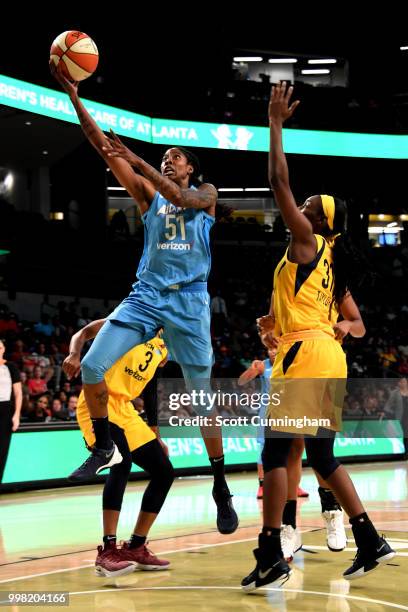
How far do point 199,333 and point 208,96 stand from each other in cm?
2077

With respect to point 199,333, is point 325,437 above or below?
below

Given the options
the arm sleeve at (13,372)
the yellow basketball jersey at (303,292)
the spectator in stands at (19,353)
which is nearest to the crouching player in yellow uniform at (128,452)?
the yellow basketball jersey at (303,292)

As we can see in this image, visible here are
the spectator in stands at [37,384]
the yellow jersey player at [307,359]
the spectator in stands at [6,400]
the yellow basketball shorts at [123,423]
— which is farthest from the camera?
the spectator in stands at [37,384]

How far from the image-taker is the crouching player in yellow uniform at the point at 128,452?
239 inches

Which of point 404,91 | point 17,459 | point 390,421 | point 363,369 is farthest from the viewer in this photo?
point 404,91

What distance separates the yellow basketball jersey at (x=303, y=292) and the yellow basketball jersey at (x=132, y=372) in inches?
49.3

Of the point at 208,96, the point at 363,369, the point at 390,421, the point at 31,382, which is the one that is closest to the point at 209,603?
the point at 31,382

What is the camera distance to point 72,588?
554 centimetres

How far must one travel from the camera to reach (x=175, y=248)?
228 inches

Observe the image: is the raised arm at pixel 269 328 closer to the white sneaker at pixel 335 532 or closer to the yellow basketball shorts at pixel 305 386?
the yellow basketball shorts at pixel 305 386

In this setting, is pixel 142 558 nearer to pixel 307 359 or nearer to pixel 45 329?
pixel 307 359

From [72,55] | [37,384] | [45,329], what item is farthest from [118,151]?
[45,329]

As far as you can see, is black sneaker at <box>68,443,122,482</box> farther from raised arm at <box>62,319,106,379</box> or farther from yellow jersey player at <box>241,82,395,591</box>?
yellow jersey player at <box>241,82,395,591</box>

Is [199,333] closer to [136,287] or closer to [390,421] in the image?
[136,287]
